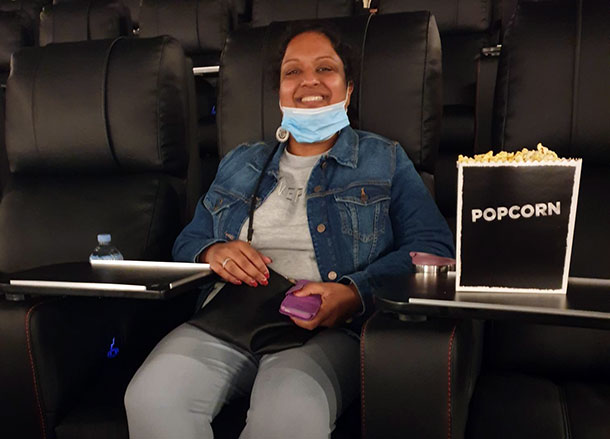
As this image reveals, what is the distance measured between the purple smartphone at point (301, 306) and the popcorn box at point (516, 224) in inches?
10.1

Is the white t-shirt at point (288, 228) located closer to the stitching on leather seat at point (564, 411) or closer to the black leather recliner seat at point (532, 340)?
the black leather recliner seat at point (532, 340)

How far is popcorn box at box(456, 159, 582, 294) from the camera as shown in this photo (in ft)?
2.67

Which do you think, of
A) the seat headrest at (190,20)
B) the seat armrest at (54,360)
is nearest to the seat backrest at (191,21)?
the seat headrest at (190,20)

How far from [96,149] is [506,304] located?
43.3 inches

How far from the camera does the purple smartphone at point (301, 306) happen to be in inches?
39.1

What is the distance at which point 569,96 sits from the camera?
1258 millimetres

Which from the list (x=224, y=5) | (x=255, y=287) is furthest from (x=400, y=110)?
(x=224, y=5)

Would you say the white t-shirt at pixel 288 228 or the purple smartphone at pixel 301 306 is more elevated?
the white t-shirt at pixel 288 228

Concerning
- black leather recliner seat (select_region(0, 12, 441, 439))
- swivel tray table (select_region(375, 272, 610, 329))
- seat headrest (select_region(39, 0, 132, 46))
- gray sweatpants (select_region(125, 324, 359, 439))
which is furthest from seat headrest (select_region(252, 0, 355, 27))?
swivel tray table (select_region(375, 272, 610, 329))

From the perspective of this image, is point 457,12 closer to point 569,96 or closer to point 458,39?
point 458,39

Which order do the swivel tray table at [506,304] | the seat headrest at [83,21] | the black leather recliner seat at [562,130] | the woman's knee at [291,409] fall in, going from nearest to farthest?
the swivel tray table at [506,304] < the woman's knee at [291,409] < the black leather recliner seat at [562,130] < the seat headrest at [83,21]

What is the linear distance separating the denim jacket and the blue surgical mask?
0.03 metres

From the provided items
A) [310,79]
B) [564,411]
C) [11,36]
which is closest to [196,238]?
[310,79]

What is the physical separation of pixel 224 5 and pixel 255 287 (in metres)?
2.12
